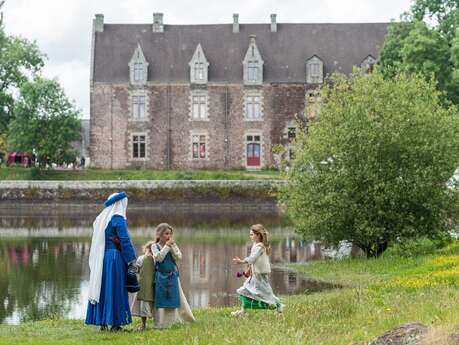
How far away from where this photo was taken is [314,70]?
68.6 metres

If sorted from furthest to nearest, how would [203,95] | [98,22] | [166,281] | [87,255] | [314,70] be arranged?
[98,22] < [203,95] < [314,70] < [87,255] < [166,281]

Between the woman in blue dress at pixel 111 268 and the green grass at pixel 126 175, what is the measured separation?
46.3 metres

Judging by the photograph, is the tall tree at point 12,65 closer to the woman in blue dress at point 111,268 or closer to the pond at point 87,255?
the pond at point 87,255

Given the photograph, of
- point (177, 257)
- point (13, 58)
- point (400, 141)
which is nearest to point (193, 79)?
point (13, 58)

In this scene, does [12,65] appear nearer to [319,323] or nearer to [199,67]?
[199,67]

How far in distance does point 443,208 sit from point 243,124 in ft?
141

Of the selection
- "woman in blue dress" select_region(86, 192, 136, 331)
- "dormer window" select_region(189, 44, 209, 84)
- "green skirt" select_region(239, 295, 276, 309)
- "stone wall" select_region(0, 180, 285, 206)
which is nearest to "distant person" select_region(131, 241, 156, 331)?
"woman in blue dress" select_region(86, 192, 136, 331)

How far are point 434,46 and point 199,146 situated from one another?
77.5ft

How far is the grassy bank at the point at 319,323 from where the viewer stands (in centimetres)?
1190

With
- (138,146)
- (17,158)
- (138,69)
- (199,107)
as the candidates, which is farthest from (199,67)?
(17,158)

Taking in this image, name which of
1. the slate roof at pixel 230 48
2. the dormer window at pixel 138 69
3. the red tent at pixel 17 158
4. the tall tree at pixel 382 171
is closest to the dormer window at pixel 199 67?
the slate roof at pixel 230 48

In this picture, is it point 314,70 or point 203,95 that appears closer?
point 314,70

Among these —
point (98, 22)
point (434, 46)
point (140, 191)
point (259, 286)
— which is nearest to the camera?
point (259, 286)

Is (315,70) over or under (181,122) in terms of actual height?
over
